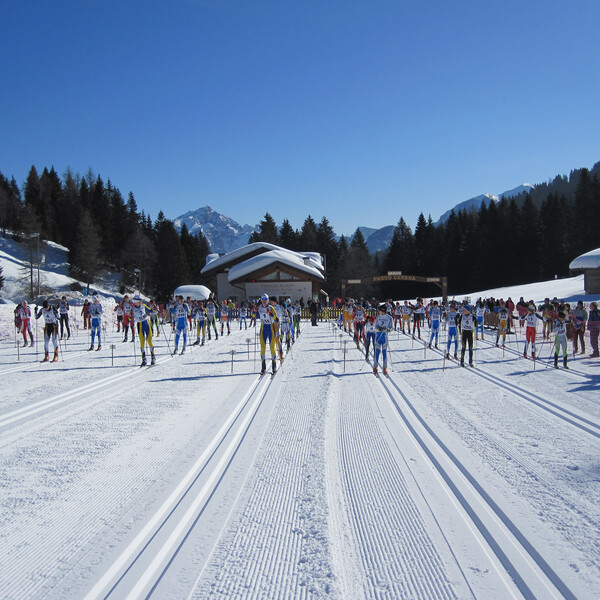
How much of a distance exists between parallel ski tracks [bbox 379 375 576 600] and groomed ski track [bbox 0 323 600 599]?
0.02m

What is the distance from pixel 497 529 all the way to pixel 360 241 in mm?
93480

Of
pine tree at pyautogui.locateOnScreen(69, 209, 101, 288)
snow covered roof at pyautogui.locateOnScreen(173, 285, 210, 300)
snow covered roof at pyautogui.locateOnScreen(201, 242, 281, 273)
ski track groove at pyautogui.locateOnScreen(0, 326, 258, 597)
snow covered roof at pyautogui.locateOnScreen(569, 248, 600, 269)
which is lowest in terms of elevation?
ski track groove at pyautogui.locateOnScreen(0, 326, 258, 597)

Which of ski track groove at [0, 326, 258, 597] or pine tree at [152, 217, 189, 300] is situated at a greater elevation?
pine tree at [152, 217, 189, 300]

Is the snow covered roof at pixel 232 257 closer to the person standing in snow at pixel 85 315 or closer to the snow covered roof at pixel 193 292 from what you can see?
the snow covered roof at pixel 193 292

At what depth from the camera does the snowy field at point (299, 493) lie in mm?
3557

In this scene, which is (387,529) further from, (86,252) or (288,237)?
(288,237)

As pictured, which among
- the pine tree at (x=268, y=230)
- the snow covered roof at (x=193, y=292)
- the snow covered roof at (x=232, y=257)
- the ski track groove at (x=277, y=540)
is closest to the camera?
the ski track groove at (x=277, y=540)

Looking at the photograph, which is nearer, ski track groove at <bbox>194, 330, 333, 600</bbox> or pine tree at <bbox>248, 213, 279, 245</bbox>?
ski track groove at <bbox>194, 330, 333, 600</bbox>

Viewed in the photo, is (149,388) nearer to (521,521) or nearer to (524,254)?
(521,521)

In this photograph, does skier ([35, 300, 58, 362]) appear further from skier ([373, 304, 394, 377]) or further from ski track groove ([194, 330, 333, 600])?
ski track groove ([194, 330, 333, 600])

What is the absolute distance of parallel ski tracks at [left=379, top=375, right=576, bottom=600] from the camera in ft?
11.4

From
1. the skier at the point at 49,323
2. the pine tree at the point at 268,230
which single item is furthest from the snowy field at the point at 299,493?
the pine tree at the point at 268,230

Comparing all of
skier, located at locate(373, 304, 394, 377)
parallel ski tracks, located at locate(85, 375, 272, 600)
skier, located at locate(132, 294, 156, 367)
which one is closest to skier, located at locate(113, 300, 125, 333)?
skier, located at locate(132, 294, 156, 367)

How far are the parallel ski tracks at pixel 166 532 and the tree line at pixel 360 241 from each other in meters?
67.8
